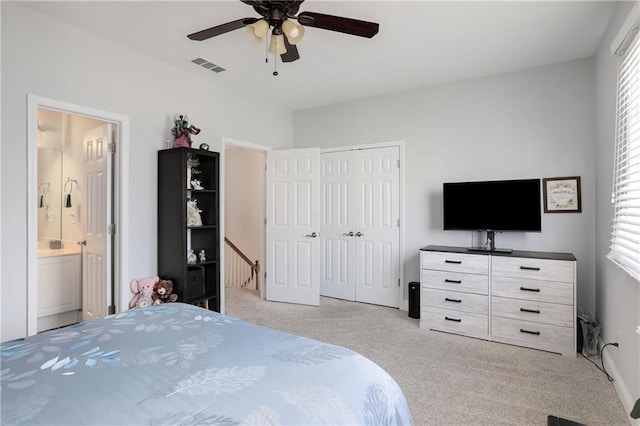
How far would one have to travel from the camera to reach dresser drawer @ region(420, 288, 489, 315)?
3.27m

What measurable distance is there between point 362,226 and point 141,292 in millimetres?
2760

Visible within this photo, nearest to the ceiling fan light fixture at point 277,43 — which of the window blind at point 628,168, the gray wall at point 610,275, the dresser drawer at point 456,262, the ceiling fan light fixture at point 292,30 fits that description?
the ceiling fan light fixture at point 292,30

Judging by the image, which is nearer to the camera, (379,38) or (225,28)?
(225,28)

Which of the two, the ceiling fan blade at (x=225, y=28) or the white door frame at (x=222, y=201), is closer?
the ceiling fan blade at (x=225, y=28)

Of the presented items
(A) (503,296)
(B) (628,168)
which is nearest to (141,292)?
(A) (503,296)

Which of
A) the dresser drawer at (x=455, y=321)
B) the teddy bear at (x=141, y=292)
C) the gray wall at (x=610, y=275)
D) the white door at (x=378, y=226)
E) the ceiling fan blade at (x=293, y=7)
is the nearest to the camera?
the ceiling fan blade at (x=293, y=7)

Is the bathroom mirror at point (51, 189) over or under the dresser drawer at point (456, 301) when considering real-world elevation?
over

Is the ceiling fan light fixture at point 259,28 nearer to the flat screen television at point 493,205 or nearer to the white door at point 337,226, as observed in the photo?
the flat screen television at point 493,205

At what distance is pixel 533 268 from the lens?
3035 mm

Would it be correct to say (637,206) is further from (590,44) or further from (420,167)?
(420,167)

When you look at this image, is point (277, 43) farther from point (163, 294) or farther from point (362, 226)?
point (362, 226)

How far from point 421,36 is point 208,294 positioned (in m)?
3.31

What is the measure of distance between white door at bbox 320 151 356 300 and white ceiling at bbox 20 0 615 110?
45.3 inches

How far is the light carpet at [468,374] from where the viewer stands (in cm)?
207
